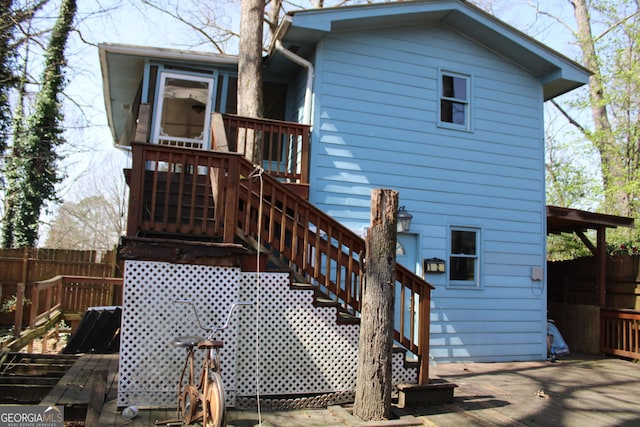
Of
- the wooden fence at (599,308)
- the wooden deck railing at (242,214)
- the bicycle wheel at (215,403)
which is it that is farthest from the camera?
the wooden fence at (599,308)

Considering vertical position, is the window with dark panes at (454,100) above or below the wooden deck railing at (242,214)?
above

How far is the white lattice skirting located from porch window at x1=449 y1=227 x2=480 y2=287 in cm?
317

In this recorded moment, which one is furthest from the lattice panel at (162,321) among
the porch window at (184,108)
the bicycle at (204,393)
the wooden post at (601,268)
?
the wooden post at (601,268)

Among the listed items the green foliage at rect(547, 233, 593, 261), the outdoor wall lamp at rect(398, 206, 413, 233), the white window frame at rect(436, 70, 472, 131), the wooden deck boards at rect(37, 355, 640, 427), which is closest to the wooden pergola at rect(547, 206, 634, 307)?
the wooden deck boards at rect(37, 355, 640, 427)

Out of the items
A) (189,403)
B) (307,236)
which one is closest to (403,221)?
(307,236)

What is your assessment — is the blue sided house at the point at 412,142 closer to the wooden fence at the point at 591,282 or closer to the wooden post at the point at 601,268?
the wooden post at the point at 601,268

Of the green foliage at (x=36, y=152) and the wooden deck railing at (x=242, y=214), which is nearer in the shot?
the wooden deck railing at (x=242, y=214)

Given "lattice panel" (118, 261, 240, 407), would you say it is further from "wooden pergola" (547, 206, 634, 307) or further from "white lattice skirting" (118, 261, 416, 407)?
"wooden pergola" (547, 206, 634, 307)

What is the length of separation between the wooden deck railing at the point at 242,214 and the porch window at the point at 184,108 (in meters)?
2.88

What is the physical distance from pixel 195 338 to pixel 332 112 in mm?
4670

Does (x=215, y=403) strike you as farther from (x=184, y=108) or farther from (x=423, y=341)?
(x=184, y=108)

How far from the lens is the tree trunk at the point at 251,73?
795 centimetres

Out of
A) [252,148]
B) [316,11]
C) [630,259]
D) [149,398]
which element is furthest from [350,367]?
[630,259]

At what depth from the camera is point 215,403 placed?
386cm
